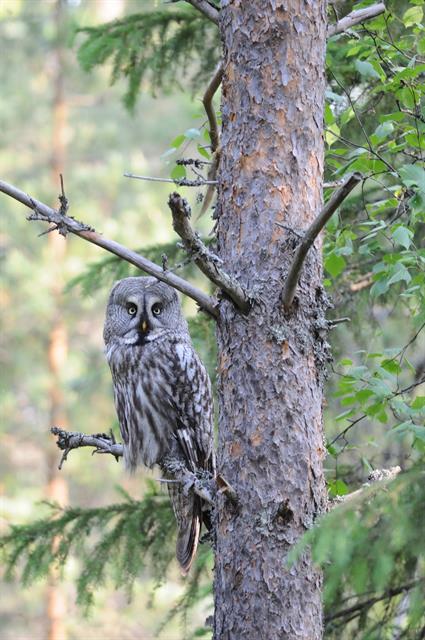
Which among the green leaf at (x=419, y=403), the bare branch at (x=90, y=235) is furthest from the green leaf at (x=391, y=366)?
the bare branch at (x=90, y=235)

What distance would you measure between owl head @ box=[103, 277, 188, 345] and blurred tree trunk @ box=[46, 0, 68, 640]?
7.53 meters

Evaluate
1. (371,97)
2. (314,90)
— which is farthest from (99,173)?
(314,90)

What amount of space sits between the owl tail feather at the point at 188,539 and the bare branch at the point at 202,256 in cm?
169

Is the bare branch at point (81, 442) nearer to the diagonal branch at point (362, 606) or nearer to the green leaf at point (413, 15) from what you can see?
the diagonal branch at point (362, 606)

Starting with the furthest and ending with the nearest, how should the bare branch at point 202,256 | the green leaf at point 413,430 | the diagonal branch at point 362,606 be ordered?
1. the diagonal branch at point 362,606
2. the green leaf at point 413,430
3. the bare branch at point 202,256

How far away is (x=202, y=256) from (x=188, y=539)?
2.07 metres

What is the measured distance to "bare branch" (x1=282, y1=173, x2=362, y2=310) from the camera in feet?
7.98

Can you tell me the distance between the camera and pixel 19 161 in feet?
48.8

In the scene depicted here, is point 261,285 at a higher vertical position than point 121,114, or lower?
lower

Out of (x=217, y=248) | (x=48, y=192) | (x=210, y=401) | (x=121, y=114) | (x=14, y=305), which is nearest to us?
(x=217, y=248)

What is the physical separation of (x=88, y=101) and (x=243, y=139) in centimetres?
1101

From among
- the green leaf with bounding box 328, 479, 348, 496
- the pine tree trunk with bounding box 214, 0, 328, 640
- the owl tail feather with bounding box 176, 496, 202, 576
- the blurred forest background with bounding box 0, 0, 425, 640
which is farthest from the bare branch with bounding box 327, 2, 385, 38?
the blurred forest background with bounding box 0, 0, 425, 640

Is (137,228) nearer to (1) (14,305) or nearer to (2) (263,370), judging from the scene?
(1) (14,305)

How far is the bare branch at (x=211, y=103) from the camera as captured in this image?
349cm
